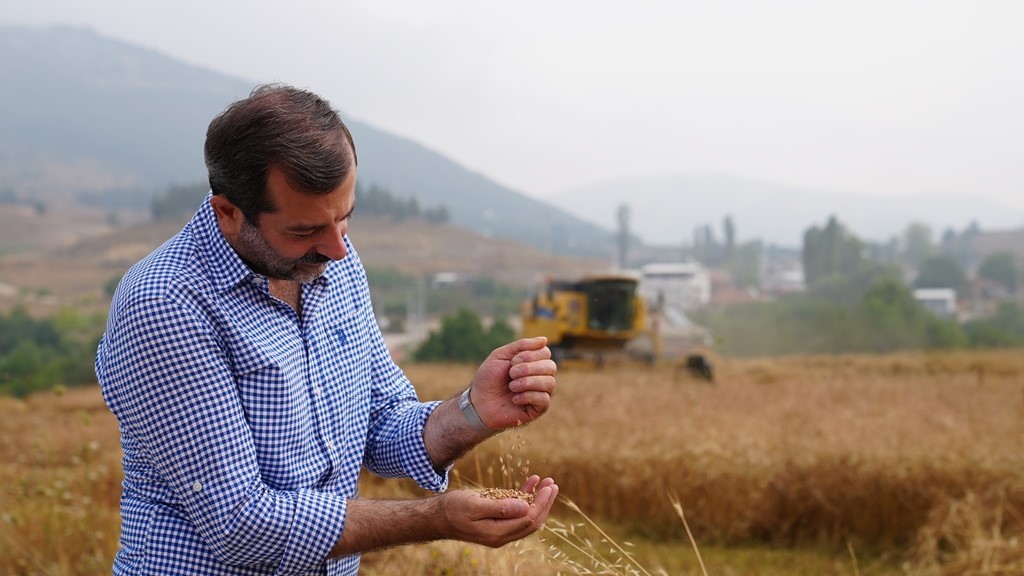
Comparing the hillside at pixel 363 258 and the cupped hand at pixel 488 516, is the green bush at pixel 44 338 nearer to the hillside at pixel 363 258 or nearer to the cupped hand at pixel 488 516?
the hillside at pixel 363 258

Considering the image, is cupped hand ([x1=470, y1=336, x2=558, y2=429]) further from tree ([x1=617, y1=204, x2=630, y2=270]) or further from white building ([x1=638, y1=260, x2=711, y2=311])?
tree ([x1=617, y1=204, x2=630, y2=270])

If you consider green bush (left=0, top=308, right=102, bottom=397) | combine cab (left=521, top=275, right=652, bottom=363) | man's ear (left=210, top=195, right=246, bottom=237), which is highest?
man's ear (left=210, top=195, right=246, bottom=237)

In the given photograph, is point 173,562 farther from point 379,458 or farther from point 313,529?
point 379,458

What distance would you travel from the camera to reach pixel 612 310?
22719 mm

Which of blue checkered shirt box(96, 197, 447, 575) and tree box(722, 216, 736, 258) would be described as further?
tree box(722, 216, 736, 258)

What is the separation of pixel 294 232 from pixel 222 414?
1.23 ft

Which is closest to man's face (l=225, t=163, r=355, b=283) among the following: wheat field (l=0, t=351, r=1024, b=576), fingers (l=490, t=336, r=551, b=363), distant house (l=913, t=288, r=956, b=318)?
fingers (l=490, t=336, r=551, b=363)

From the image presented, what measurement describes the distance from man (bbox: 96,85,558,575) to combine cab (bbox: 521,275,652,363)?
2015cm

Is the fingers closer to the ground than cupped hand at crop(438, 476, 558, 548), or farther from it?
farther from it

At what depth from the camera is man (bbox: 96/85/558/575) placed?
74.1 inches

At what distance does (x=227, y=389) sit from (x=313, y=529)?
317 mm

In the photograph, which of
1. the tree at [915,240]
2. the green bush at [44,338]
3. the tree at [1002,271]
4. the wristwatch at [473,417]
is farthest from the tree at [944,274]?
the wristwatch at [473,417]

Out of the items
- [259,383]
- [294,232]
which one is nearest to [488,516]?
[259,383]

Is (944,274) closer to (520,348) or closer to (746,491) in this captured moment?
(746,491)
